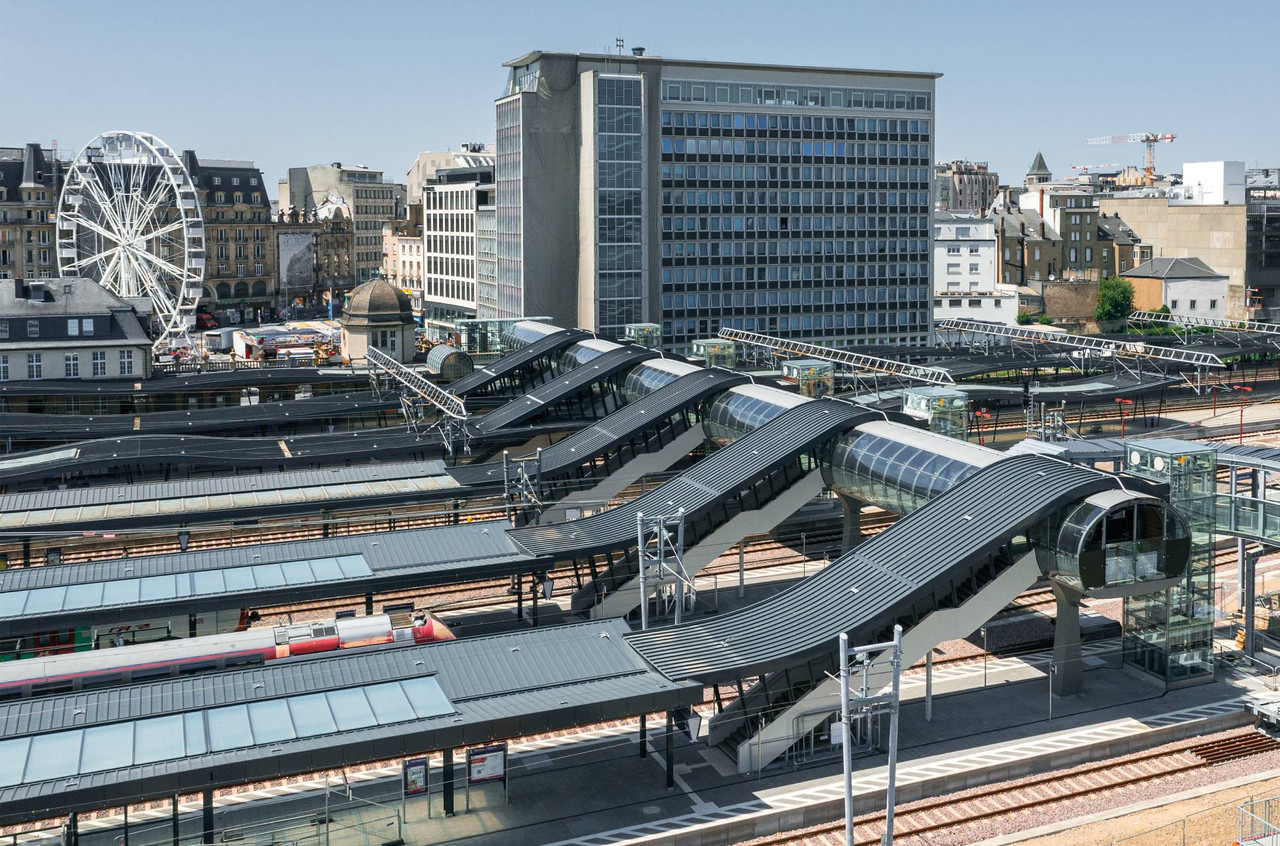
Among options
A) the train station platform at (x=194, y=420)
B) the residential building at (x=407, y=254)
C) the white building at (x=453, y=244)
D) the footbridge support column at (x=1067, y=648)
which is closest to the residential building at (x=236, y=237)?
the residential building at (x=407, y=254)

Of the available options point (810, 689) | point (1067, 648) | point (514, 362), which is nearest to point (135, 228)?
point (514, 362)

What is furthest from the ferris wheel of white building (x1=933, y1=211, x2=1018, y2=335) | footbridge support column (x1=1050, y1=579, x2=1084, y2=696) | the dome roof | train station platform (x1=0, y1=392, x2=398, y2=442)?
footbridge support column (x1=1050, y1=579, x2=1084, y2=696)

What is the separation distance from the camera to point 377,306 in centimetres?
8862

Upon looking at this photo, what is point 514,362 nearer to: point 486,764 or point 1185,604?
point 1185,604

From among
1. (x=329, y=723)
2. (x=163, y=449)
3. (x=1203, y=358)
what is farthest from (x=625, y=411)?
(x=1203, y=358)

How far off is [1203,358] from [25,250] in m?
134

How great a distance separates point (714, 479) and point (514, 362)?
114ft

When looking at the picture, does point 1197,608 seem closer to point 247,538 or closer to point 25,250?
point 247,538

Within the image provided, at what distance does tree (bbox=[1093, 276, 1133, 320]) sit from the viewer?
148750mm

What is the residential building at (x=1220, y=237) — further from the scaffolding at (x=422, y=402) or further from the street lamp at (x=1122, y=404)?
the scaffolding at (x=422, y=402)

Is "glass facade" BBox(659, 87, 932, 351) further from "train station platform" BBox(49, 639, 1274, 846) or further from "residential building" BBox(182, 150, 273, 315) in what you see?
"residential building" BBox(182, 150, 273, 315)

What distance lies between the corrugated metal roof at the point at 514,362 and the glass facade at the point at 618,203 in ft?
56.2

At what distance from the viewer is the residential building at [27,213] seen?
6073 inches

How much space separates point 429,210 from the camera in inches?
5728
